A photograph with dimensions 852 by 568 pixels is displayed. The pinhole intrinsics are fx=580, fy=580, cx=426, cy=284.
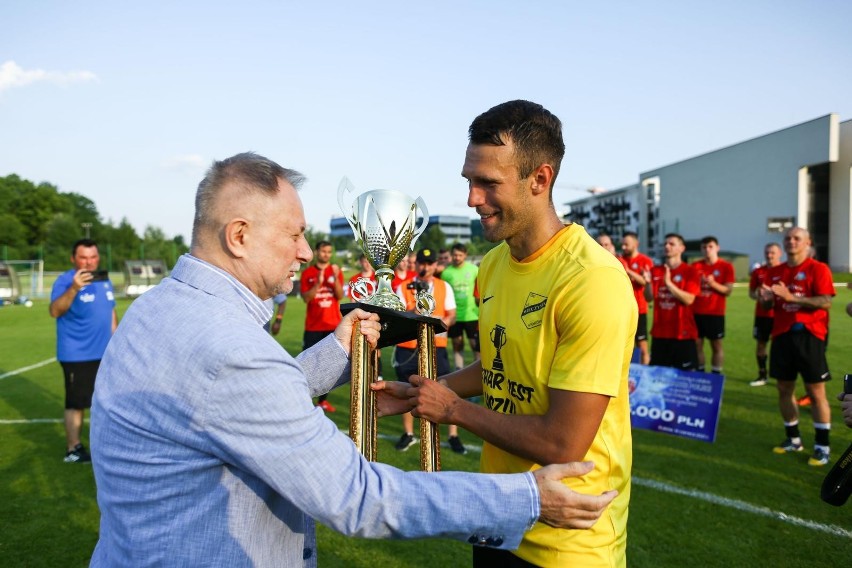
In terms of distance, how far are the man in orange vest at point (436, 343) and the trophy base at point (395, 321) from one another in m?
4.10

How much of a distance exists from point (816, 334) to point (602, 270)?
5.93 metres

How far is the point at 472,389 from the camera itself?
2.54m

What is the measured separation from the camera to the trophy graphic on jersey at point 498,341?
7.19 ft

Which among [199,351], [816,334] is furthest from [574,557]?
[816,334]

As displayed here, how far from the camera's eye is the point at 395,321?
2096 mm

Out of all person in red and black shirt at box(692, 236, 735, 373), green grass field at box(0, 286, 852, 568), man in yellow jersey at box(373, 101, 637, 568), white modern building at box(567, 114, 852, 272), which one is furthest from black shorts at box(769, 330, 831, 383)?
white modern building at box(567, 114, 852, 272)

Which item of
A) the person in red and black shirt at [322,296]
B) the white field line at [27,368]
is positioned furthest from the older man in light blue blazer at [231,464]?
the white field line at [27,368]

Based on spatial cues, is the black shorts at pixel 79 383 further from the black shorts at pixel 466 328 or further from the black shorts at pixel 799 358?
the black shorts at pixel 799 358

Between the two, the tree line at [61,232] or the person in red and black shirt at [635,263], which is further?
the tree line at [61,232]

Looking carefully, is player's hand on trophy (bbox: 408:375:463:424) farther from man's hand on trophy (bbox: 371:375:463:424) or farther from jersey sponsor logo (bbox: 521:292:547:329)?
jersey sponsor logo (bbox: 521:292:547:329)

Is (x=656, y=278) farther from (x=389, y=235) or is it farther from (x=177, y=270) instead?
(x=177, y=270)

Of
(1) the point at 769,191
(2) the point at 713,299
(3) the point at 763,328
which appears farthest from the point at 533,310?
(1) the point at 769,191

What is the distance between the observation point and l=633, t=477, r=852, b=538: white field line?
4598 mm

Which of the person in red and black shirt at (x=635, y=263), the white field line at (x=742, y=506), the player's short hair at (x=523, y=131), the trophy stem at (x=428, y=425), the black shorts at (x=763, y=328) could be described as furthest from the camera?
the black shorts at (x=763, y=328)
